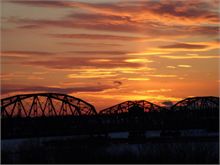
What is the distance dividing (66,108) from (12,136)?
11.8 metres

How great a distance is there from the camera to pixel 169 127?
122 m

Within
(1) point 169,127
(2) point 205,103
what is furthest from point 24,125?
(2) point 205,103

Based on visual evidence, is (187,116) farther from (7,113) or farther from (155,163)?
(155,163)

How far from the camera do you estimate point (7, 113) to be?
9675cm

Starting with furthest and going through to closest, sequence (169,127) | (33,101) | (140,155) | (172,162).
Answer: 1. (169,127)
2. (33,101)
3. (140,155)
4. (172,162)

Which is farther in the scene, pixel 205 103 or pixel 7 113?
pixel 205 103

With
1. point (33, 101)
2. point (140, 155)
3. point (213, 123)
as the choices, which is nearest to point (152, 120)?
point (213, 123)

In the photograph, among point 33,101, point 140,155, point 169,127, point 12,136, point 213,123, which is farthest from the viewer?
point 213,123

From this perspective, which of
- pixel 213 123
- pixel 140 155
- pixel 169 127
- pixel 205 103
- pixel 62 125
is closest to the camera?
pixel 140 155

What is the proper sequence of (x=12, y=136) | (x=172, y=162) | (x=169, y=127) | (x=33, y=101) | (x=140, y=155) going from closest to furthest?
(x=172, y=162) → (x=140, y=155) → (x=12, y=136) → (x=33, y=101) → (x=169, y=127)

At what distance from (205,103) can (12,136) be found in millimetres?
61449

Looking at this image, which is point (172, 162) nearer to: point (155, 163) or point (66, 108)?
point (155, 163)

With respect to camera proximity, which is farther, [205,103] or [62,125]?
[205,103]

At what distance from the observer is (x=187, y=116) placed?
132m
